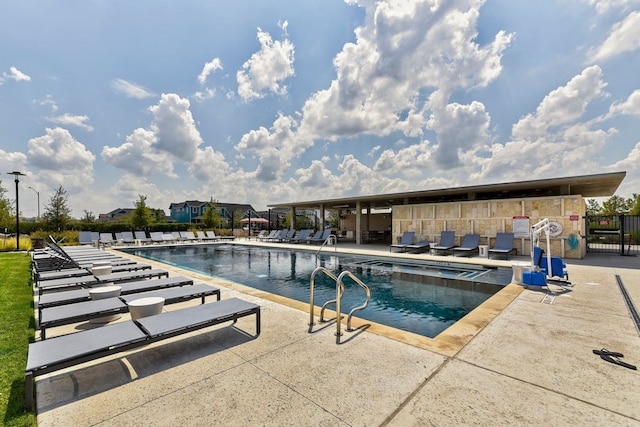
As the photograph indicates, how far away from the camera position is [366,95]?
44.7 ft

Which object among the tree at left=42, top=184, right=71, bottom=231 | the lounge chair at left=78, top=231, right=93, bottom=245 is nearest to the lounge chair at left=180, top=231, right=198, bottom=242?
the lounge chair at left=78, top=231, right=93, bottom=245

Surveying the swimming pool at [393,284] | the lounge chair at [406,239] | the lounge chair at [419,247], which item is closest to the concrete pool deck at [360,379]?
the swimming pool at [393,284]

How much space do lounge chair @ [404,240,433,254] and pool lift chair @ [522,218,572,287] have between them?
6.25 m

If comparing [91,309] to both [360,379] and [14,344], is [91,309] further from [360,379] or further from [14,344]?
[360,379]

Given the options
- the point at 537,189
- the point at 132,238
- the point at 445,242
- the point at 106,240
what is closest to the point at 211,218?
the point at 132,238

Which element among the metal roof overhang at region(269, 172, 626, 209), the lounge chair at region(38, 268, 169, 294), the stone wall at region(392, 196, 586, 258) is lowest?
the lounge chair at region(38, 268, 169, 294)

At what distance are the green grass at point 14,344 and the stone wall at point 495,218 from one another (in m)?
12.7

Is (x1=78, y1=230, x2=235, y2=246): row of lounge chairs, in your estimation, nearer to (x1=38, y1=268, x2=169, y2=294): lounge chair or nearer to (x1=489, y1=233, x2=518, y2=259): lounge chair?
(x1=38, y1=268, x2=169, y2=294): lounge chair

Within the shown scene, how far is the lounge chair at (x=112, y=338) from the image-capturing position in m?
2.26

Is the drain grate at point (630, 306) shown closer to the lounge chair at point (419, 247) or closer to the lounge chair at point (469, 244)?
the lounge chair at point (469, 244)

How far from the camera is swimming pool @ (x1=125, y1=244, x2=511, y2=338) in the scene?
5.34 metres

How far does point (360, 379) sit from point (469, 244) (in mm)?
11369

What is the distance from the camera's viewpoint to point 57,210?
1988 cm

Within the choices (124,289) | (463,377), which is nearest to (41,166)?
(124,289)
